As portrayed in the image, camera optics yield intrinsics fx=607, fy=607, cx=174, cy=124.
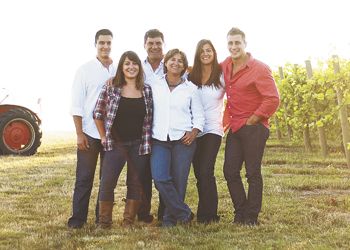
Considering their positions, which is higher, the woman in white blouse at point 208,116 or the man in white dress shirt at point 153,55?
the man in white dress shirt at point 153,55

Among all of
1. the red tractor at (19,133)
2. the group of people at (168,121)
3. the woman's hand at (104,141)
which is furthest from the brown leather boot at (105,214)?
the red tractor at (19,133)

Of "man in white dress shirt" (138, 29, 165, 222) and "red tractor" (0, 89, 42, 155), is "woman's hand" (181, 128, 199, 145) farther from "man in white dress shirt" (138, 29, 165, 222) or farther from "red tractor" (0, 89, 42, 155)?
"red tractor" (0, 89, 42, 155)

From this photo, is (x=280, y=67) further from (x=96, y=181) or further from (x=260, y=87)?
(x=260, y=87)

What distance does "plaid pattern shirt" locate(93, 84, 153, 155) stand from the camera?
4883 millimetres

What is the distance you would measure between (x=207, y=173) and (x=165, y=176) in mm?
406

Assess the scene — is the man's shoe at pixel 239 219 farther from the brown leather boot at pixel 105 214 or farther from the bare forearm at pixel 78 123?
the bare forearm at pixel 78 123

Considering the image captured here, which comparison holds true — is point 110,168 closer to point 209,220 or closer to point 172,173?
point 172,173

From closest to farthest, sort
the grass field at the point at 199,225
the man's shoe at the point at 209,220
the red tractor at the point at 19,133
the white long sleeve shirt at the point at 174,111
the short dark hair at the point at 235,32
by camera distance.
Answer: the grass field at the point at 199,225, the white long sleeve shirt at the point at 174,111, the short dark hair at the point at 235,32, the man's shoe at the point at 209,220, the red tractor at the point at 19,133

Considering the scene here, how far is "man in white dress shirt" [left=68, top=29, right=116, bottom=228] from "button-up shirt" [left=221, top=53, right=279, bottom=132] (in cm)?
102

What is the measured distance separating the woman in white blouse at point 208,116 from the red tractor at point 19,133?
7.35 meters

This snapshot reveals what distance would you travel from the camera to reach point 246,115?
5.06 metres

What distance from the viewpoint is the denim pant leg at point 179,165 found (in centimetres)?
503

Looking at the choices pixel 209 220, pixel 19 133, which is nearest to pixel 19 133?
pixel 19 133

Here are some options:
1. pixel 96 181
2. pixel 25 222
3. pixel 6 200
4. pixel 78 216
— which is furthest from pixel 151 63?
pixel 96 181
